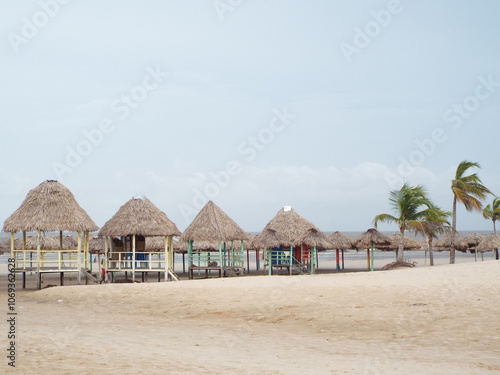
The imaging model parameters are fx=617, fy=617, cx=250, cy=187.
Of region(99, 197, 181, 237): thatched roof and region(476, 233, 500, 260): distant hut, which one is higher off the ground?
region(99, 197, 181, 237): thatched roof

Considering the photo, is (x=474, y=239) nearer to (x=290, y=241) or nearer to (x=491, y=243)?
(x=491, y=243)

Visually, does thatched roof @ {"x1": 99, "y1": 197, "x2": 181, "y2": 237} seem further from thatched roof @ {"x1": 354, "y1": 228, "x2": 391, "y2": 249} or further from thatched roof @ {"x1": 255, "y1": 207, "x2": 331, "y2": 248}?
thatched roof @ {"x1": 354, "y1": 228, "x2": 391, "y2": 249}

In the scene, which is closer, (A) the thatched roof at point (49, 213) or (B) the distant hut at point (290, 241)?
(A) the thatched roof at point (49, 213)

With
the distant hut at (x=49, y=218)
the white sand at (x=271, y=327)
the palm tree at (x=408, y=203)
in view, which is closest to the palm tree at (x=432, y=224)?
the palm tree at (x=408, y=203)

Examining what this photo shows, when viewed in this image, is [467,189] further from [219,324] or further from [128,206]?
[219,324]

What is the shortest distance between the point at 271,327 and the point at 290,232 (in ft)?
60.9

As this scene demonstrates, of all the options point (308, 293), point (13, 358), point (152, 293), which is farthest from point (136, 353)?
point (152, 293)

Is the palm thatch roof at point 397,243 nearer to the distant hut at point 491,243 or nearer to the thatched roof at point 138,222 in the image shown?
the distant hut at point 491,243

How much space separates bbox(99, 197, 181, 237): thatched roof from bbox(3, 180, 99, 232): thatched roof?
112cm

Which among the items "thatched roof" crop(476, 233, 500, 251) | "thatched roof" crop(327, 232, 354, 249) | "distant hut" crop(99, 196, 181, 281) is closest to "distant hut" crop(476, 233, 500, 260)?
"thatched roof" crop(476, 233, 500, 251)

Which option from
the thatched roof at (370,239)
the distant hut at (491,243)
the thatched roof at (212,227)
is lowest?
the distant hut at (491,243)

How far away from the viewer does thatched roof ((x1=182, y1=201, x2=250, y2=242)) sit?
26.0 meters

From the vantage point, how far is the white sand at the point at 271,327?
8.62 meters

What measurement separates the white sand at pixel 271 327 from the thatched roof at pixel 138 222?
15.3 feet
